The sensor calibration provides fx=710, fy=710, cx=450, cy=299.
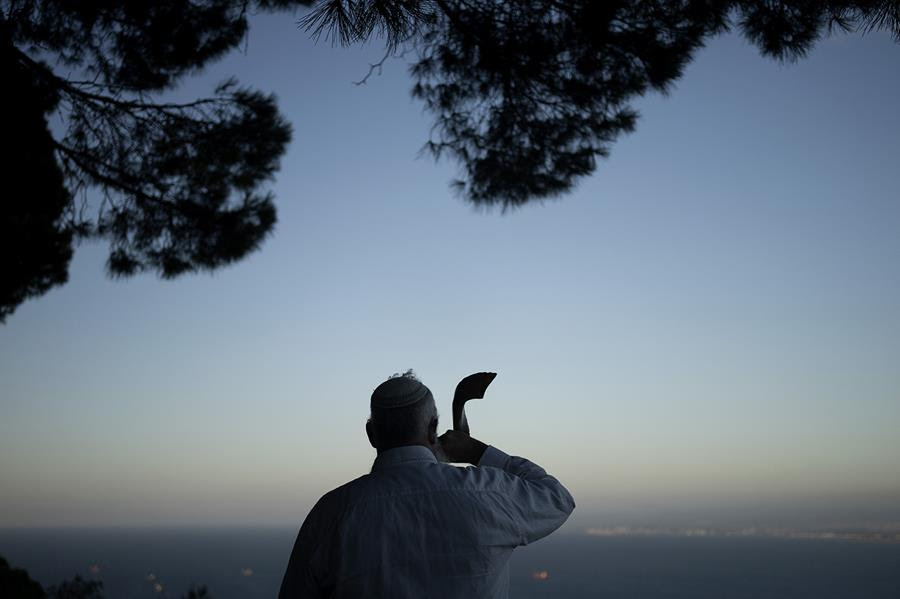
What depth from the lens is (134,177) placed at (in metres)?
4.97

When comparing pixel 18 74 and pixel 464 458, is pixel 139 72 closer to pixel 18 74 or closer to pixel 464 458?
pixel 18 74

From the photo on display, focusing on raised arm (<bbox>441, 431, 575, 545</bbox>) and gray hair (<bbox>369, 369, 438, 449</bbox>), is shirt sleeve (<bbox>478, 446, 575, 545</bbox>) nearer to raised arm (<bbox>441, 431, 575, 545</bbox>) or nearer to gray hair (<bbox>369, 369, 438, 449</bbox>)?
raised arm (<bbox>441, 431, 575, 545</bbox>)

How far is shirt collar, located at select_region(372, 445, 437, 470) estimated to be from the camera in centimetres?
131

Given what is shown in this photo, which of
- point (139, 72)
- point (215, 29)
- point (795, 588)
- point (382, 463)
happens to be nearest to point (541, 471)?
point (382, 463)

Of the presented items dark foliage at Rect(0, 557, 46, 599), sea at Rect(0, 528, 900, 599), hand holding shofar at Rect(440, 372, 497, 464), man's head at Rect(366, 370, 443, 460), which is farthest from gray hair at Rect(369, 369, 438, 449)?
sea at Rect(0, 528, 900, 599)

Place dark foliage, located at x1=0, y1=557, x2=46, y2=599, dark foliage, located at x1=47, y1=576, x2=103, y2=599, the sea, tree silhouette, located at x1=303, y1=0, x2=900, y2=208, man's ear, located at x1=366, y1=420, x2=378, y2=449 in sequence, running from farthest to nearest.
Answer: the sea < dark foliage, located at x1=47, y1=576, x2=103, y2=599 < dark foliage, located at x1=0, y1=557, x2=46, y2=599 < tree silhouette, located at x1=303, y1=0, x2=900, y2=208 < man's ear, located at x1=366, y1=420, x2=378, y2=449

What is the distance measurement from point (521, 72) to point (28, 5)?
3.05 meters

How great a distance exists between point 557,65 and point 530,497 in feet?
12.0

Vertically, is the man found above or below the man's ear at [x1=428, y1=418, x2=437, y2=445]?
below

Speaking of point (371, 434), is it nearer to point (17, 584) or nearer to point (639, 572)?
point (17, 584)

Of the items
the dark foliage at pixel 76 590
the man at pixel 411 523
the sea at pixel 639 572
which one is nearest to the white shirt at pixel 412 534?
the man at pixel 411 523

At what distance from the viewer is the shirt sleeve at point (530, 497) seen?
1320 mm

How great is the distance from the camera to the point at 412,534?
1246 millimetres

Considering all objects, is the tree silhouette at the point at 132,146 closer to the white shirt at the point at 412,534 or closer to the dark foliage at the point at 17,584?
the dark foliage at the point at 17,584
